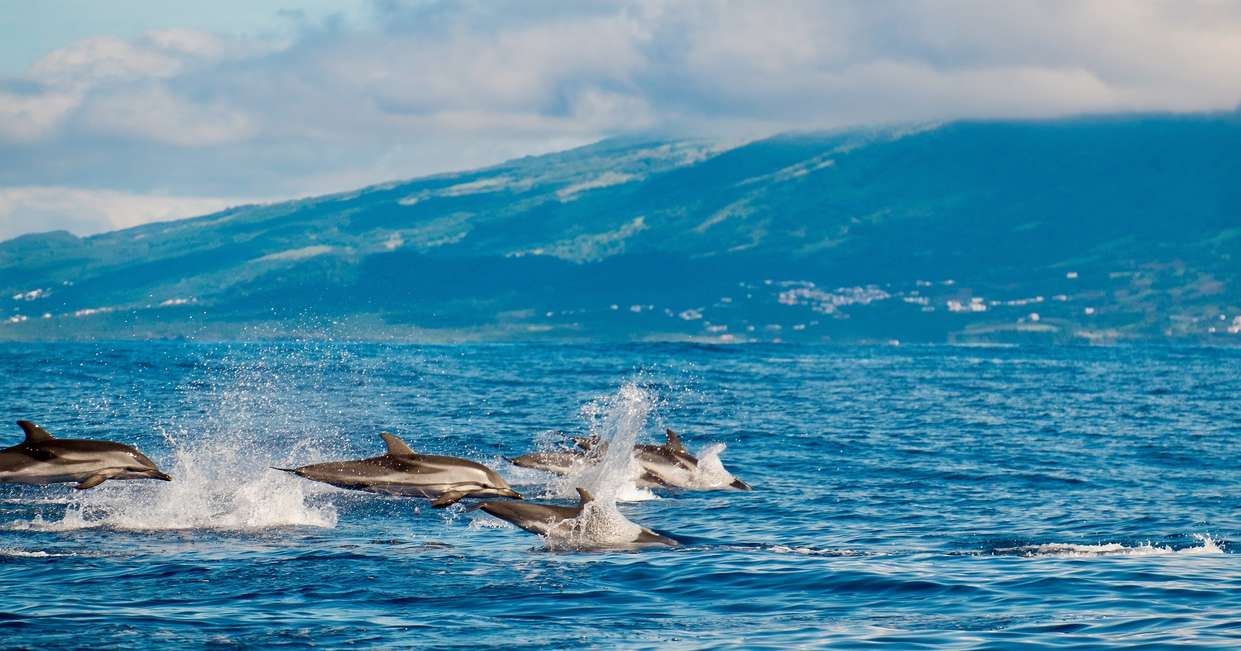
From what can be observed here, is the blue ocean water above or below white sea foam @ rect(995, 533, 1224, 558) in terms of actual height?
above

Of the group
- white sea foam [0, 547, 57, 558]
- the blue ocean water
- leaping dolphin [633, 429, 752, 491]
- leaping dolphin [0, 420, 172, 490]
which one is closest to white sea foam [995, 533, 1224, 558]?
the blue ocean water

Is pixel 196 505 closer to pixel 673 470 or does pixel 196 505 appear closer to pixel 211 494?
pixel 211 494

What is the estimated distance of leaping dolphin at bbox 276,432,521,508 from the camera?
26594mm

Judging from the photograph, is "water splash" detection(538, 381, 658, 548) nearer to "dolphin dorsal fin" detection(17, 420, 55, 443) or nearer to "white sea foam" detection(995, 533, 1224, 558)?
"white sea foam" detection(995, 533, 1224, 558)

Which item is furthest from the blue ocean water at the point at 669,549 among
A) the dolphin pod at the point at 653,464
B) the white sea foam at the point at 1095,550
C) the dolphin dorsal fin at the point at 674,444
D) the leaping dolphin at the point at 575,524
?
the dolphin dorsal fin at the point at 674,444

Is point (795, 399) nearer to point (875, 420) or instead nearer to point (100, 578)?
point (875, 420)

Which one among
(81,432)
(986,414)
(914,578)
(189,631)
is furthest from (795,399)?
(189,631)

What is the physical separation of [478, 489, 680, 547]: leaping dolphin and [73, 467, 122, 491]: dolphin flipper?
648cm

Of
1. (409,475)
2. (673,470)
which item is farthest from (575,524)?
(673,470)

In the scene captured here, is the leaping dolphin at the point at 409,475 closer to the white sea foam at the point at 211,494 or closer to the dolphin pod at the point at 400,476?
the dolphin pod at the point at 400,476

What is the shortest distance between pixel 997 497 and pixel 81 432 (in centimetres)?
2563

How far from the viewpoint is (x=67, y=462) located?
2602cm

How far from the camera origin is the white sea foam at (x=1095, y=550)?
2506 centimetres

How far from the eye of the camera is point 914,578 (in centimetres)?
2225
